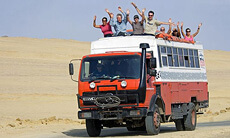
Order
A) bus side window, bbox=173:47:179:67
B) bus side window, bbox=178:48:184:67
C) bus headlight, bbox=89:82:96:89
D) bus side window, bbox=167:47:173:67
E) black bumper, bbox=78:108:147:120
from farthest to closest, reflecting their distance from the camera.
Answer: bus side window, bbox=178:48:184:67, bus side window, bbox=173:47:179:67, bus side window, bbox=167:47:173:67, bus headlight, bbox=89:82:96:89, black bumper, bbox=78:108:147:120

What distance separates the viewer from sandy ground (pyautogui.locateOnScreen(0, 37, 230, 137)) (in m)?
20.9

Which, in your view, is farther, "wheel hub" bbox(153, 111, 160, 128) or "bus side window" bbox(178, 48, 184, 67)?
"bus side window" bbox(178, 48, 184, 67)

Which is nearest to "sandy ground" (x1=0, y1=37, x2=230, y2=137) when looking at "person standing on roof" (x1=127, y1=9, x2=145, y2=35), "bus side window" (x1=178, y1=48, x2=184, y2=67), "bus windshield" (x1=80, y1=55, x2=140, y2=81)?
"bus windshield" (x1=80, y1=55, x2=140, y2=81)

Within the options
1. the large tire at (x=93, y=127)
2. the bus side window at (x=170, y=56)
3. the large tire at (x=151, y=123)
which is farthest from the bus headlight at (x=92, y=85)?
the bus side window at (x=170, y=56)

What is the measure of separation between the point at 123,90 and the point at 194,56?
18.9 feet

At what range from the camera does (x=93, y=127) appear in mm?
18391

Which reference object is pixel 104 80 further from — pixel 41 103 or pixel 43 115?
pixel 41 103

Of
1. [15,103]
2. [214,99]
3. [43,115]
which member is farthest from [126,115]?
[214,99]

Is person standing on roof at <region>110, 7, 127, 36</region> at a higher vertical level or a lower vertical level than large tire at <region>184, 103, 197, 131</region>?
higher

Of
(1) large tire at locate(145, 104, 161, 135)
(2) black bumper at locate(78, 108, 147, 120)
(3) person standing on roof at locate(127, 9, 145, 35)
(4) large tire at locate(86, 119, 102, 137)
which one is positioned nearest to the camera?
(2) black bumper at locate(78, 108, 147, 120)

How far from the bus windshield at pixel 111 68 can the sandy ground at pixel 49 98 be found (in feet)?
7.27

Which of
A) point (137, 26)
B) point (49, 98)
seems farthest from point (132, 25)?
point (49, 98)

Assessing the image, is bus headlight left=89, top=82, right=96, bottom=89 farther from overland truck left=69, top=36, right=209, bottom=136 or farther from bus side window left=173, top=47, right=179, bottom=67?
bus side window left=173, top=47, right=179, bottom=67

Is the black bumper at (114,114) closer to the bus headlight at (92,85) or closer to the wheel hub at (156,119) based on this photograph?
the bus headlight at (92,85)
